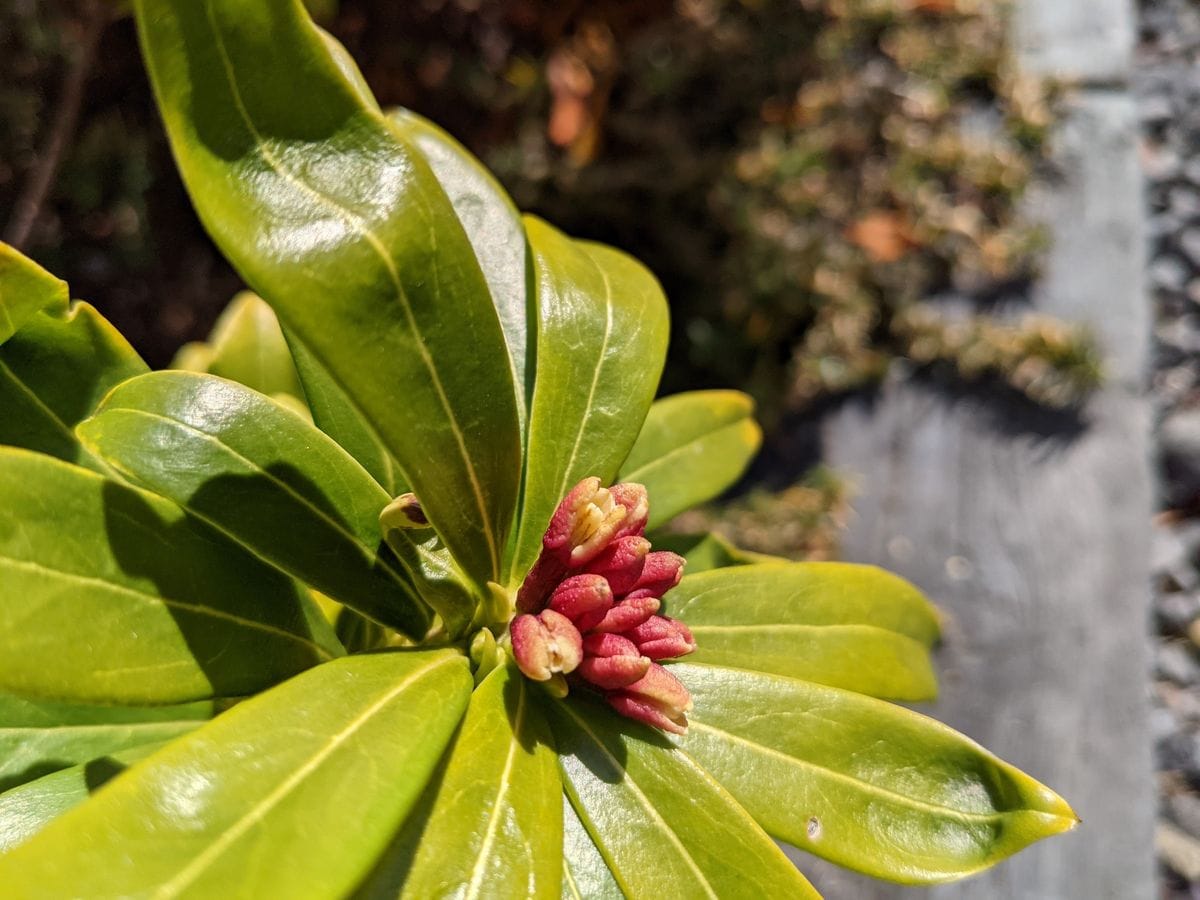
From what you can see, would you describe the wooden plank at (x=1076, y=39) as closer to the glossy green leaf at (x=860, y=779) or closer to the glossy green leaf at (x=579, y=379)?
the glossy green leaf at (x=579, y=379)

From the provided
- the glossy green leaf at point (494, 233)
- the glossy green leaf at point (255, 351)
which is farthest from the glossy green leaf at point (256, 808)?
the glossy green leaf at point (255, 351)

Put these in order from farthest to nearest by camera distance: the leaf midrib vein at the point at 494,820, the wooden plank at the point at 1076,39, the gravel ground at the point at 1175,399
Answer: the wooden plank at the point at 1076,39
the gravel ground at the point at 1175,399
the leaf midrib vein at the point at 494,820

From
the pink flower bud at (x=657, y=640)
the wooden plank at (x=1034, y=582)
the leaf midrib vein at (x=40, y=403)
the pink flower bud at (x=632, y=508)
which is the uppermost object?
the leaf midrib vein at (x=40, y=403)

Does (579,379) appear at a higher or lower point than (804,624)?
higher

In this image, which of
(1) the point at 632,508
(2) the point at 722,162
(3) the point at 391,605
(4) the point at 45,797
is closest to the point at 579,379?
(1) the point at 632,508

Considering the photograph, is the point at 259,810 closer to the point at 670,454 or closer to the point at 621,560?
the point at 621,560

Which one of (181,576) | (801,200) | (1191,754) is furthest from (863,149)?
(181,576)

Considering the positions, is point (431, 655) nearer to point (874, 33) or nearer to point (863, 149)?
point (863, 149)
